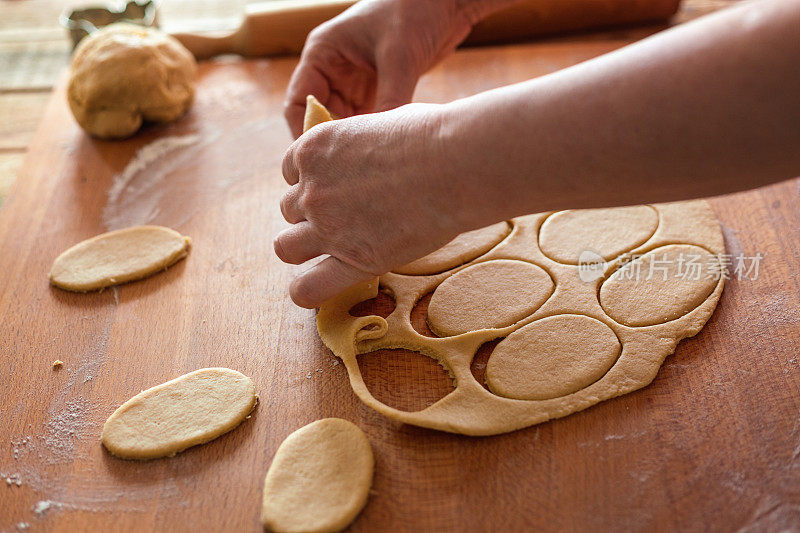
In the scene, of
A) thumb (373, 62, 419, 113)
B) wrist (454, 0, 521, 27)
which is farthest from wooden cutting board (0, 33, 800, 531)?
wrist (454, 0, 521, 27)

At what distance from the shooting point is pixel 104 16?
2145mm

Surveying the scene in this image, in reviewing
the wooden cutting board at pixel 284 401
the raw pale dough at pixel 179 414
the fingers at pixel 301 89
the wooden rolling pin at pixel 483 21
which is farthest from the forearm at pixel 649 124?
the wooden rolling pin at pixel 483 21

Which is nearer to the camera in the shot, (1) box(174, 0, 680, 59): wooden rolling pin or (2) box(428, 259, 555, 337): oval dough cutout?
(2) box(428, 259, 555, 337): oval dough cutout

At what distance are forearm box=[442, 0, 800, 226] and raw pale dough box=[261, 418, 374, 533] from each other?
403mm

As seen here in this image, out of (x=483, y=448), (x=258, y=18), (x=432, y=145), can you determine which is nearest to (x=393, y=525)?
(x=483, y=448)

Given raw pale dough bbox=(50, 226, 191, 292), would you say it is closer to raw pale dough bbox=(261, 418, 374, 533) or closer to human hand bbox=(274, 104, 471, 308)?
human hand bbox=(274, 104, 471, 308)

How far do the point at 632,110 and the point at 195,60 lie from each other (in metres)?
1.62

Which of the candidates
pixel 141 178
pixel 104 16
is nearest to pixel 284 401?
pixel 141 178

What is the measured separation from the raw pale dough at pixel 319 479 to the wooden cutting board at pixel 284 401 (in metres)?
0.03

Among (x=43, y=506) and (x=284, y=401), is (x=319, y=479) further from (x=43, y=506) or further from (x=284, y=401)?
(x=43, y=506)

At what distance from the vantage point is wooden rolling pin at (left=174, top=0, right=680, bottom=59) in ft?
6.77

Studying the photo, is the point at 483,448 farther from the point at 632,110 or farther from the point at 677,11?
the point at 677,11

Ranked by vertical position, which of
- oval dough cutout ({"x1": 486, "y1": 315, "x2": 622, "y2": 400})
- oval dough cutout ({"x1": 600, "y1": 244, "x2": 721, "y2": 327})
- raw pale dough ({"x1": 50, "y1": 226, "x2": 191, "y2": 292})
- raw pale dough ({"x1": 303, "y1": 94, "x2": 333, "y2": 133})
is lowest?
raw pale dough ({"x1": 50, "y1": 226, "x2": 191, "y2": 292})

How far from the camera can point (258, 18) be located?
206 centimetres
